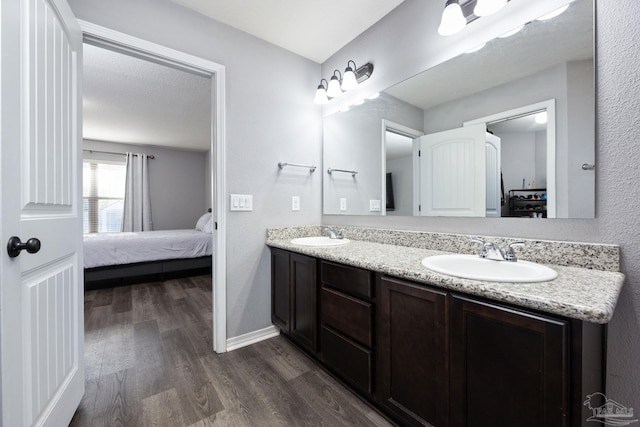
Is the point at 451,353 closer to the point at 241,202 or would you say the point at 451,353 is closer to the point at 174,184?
→ the point at 241,202

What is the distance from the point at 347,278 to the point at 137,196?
564 centimetres

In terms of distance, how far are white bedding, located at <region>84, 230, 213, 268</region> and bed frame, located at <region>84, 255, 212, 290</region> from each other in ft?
0.26

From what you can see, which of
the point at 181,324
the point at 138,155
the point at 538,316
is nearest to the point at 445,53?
the point at 538,316

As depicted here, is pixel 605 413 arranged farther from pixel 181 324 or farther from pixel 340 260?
pixel 181 324

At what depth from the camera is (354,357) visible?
134 cm

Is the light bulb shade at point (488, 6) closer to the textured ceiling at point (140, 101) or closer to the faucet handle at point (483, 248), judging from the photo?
the faucet handle at point (483, 248)

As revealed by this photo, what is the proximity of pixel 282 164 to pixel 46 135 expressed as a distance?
1334 mm

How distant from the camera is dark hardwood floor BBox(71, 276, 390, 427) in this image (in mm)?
1260

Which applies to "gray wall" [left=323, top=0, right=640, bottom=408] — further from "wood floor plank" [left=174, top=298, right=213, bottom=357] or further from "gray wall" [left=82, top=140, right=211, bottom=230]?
"gray wall" [left=82, top=140, right=211, bottom=230]

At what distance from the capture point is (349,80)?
1.93 meters

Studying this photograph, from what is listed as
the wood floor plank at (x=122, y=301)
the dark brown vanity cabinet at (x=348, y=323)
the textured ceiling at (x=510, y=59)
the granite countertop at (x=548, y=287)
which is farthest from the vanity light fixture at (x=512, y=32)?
→ the wood floor plank at (x=122, y=301)

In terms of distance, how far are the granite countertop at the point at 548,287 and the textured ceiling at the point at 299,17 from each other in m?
1.64

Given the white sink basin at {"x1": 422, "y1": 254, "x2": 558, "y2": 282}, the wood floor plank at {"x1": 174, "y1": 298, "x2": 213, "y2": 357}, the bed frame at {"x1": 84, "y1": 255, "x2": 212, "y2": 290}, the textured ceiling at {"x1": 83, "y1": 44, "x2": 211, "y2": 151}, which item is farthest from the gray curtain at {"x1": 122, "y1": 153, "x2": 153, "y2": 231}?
the white sink basin at {"x1": 422, "y1": 254, "x2": 558, "y2": 282}

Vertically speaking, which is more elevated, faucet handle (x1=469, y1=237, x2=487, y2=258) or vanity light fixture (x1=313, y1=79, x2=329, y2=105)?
vanity light fixture (x1=313, y1=79, x2=329, y2=105)
